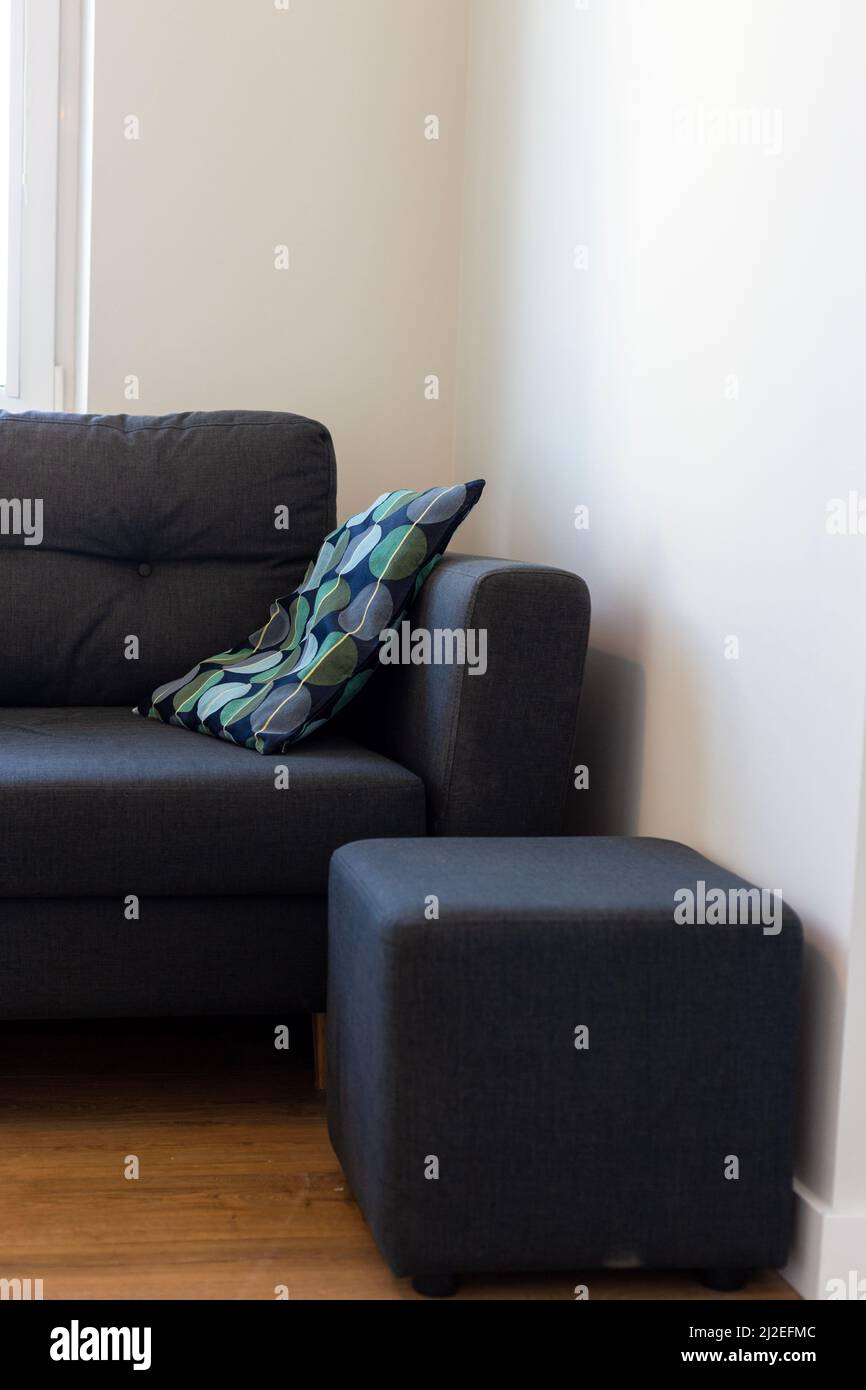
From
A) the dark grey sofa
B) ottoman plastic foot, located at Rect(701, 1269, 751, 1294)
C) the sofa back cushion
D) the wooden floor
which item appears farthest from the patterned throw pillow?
ottoman plastic foot, located at Rect(701, 1269, 751, 1294)

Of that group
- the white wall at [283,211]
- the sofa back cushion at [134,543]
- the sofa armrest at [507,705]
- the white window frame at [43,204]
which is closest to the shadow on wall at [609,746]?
the sofa armrest at [507,705]

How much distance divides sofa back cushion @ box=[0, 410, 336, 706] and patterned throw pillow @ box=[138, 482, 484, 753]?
0.78 feet

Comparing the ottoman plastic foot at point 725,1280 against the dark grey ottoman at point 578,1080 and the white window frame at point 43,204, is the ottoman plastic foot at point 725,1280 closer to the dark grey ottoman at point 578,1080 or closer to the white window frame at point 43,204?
the dark grey ottoman at point 578,1080

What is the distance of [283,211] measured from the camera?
9.30 feet

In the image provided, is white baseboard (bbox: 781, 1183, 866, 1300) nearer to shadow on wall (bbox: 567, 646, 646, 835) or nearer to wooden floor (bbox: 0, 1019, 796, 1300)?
wooden floor (bbox: 0, 1019, 796, 1300)

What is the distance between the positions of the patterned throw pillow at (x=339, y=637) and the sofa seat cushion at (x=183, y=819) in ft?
0.35

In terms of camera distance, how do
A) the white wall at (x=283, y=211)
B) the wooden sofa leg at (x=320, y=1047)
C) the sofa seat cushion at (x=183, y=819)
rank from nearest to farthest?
the sofa seat cushion at (x=183, y=819) < the wooden sofa leg at (x=320, y=1047) < the white wall at (x=283, y=211)

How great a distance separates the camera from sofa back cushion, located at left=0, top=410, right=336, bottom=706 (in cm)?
235

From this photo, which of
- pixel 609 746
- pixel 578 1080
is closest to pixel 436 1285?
pixel 578 1080

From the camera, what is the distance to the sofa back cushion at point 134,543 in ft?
7.70

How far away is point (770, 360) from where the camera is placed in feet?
5.12

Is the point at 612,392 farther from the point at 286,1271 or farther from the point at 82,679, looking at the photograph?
the point at 286,1271

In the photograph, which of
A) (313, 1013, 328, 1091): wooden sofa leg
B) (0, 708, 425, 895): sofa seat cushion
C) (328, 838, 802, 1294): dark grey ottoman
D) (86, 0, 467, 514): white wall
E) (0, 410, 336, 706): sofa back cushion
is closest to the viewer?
(328, 838, 802, 1294): dark grey ottoman

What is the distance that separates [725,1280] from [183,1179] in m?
0.63
